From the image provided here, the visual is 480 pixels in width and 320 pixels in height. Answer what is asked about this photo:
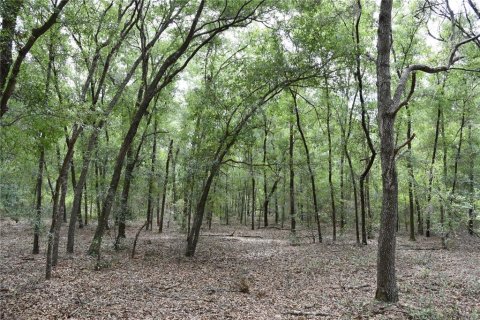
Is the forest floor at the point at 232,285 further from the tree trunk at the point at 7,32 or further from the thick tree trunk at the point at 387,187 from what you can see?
the tree trunk at the point at 7,32

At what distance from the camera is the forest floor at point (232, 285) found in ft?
22.8

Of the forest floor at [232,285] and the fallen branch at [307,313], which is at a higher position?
the fallen branch at [307,313]

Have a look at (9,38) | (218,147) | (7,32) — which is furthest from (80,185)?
(7,32)

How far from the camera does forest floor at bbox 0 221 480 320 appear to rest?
6949mm

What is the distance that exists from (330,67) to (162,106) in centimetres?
1030

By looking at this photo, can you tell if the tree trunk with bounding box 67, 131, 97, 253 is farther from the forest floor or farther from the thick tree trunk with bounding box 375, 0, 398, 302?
the thick tree trunk with bounding box 375, 0, 398, 302

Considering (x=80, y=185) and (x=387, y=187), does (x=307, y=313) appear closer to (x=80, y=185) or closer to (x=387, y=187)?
(x=387, y=187)

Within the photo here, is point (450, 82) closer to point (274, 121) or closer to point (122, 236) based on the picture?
point (274, 121)

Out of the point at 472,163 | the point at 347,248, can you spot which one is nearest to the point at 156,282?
the point at 347,248

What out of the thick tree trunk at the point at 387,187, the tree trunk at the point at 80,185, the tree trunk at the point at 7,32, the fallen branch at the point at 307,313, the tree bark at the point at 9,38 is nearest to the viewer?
the tree trunk at the point at 7,32

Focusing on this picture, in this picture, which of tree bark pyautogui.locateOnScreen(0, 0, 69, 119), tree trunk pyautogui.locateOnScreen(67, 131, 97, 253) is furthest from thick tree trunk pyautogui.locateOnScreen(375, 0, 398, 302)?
tree trunk pyautogui.locateOnScreen(67, 131, 97, 253)

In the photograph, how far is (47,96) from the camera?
698 cm

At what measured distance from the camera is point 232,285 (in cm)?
953

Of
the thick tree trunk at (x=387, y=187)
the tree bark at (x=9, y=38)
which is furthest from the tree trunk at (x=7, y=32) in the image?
the thick tree trunk at (x=387, y=187)
